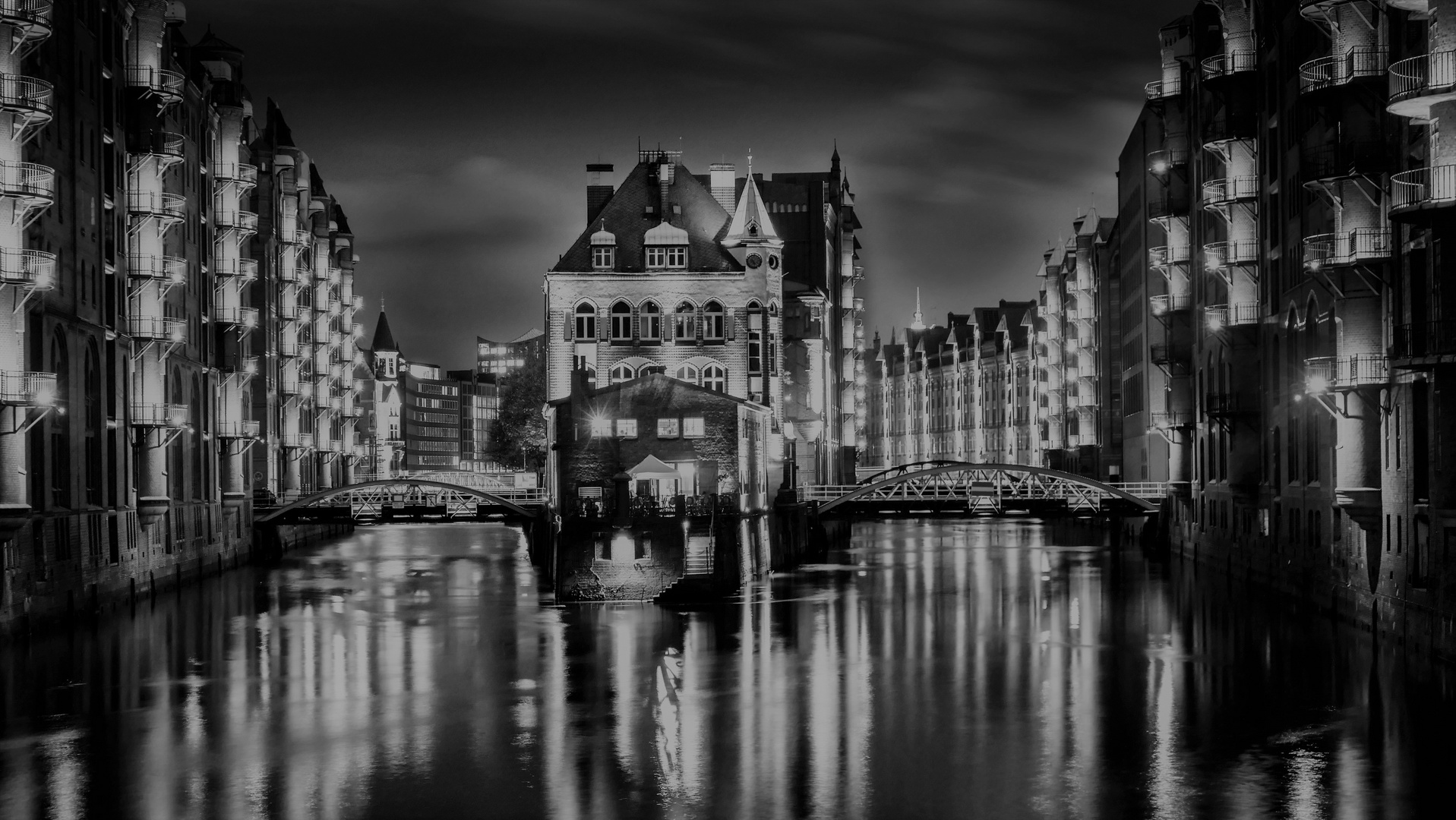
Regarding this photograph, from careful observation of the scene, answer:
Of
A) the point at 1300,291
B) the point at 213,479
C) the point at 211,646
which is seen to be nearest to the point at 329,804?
the point at 211,646

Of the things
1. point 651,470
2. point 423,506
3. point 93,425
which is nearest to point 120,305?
point 93,425

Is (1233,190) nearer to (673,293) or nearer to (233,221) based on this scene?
(673,293)

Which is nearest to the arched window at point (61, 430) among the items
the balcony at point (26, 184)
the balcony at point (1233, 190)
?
the balcony at point (26, 184)

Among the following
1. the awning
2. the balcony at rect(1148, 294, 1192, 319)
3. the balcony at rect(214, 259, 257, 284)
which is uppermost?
the balcony at rect(214, 259, 257, 284)

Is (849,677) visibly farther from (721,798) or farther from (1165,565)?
(1165,565)

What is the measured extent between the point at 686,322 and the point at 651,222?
18.0ft

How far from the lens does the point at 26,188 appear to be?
46531 millimetres

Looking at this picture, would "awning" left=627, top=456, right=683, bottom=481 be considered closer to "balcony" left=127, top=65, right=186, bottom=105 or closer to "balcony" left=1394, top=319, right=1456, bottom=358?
"balcony" left=127, top=65, right=186, bottom=105

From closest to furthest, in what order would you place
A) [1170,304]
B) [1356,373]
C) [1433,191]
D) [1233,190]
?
[1433,191] → [1356,373] → [1233,190] → [1170,304]

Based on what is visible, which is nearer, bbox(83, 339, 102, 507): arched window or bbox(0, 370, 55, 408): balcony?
bbox(0, 370, 55, 408): balcony

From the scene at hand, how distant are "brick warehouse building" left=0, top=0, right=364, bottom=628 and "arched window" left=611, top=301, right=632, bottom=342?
17.0 m

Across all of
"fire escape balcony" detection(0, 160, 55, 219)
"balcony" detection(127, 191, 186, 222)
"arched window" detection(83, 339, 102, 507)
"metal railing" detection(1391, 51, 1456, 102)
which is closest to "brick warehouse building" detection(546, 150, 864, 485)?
"balcony" detection(127, 191, 186, 222)

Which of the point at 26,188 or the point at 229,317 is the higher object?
the point at 26,188

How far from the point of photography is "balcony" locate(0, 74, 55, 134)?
45.9m
